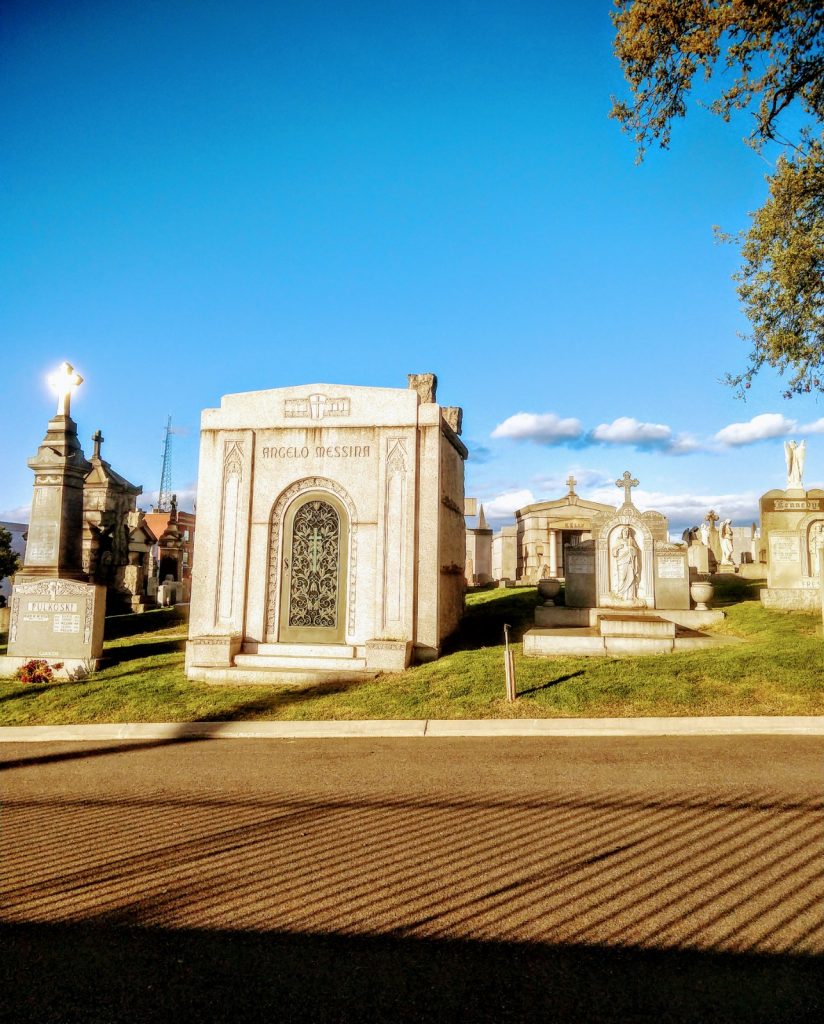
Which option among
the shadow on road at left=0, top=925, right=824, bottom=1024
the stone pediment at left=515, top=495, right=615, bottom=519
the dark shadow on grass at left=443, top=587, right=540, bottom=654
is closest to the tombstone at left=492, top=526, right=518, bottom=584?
the stone pediment at left=515, top=495, right=615, bottom=519

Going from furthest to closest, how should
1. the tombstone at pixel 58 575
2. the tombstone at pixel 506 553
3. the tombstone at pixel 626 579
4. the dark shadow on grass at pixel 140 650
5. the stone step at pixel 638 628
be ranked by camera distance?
the tombstone at pixel 506 553 < the tombstone at pixel 626 579 < the dark shadow on grass at pixel 140 650 < the tombstone at pixel 58 575 < the stone step at pixel 638 628

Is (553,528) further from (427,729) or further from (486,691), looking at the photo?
(427,729)

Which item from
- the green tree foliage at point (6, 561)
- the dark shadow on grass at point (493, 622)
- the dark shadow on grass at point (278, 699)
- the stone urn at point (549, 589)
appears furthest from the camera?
the green tree foliage at point (6, 561)

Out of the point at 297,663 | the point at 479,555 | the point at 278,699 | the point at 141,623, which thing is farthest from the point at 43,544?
the point at 479,555

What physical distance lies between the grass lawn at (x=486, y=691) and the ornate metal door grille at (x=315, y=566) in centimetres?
172

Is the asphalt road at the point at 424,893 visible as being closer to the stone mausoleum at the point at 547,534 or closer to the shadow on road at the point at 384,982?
the shadow on road at the point at 384,982

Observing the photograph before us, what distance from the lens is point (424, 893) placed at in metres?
3.70

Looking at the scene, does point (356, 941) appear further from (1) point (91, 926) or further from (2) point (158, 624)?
(2) point (158, 624)

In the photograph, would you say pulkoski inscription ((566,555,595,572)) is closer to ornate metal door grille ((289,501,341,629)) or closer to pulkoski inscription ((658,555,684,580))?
pulkoski inscription ((658,555,684,580))

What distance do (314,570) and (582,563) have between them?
683 cm

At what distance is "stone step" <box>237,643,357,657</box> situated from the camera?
11562 millimetres

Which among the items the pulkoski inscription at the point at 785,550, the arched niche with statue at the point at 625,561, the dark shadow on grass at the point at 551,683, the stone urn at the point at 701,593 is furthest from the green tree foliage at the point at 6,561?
the pulkoski inscription at the point at 785,550

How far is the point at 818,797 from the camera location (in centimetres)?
508

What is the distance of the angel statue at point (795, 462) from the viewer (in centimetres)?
1794
